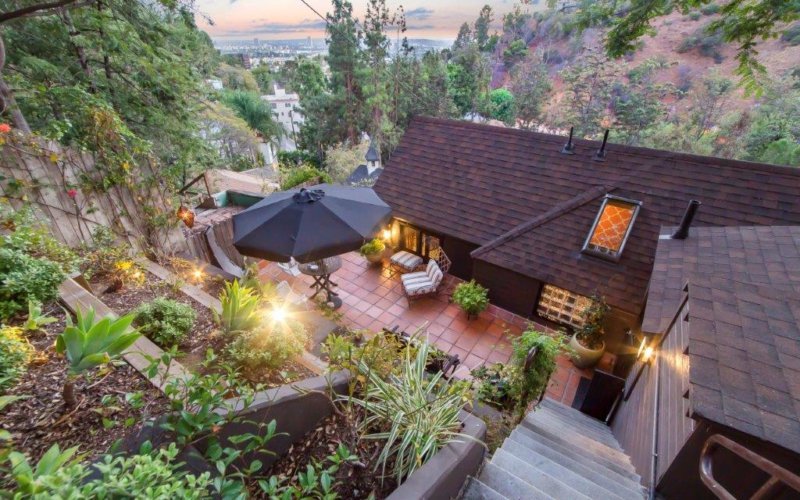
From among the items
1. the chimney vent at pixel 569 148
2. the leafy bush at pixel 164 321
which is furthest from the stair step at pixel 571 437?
the chimney vent at pixel 569 148

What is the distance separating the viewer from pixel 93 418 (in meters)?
1.74

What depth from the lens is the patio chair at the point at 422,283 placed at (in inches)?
284

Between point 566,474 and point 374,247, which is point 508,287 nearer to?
point 374,247

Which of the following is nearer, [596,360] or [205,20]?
[596,360]

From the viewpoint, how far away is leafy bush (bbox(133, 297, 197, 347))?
2502 millimetres

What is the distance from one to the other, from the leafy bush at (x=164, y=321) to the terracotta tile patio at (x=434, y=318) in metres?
3.68

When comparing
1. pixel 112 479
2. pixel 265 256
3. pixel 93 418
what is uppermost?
A: pixel 112 479

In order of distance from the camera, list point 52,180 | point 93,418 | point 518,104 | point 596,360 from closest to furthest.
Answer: point 93,418 < point 52,180 < point 596,360 < point 518,104

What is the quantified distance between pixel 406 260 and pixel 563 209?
3.86 m

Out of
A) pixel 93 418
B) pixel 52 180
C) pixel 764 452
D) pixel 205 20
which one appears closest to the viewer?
pixel 93 418

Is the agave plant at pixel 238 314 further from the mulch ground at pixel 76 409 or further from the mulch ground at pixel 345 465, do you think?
the mulch ground at pixel 345 465

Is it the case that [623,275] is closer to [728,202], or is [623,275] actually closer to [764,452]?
[728,202]

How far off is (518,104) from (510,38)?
27.3 metres

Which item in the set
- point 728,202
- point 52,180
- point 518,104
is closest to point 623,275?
point 728,202
